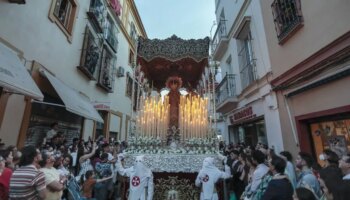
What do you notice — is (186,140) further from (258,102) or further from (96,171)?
(258,102)

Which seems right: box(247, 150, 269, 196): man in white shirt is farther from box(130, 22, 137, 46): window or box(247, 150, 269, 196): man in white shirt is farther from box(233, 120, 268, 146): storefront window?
box(130, 22, 137, 46): window

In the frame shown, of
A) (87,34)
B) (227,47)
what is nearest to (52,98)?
(87,34)

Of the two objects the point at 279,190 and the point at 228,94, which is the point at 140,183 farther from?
the point at 228,94

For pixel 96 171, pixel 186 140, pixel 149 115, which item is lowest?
pixel 96 171

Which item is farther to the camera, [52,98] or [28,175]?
[52,98]

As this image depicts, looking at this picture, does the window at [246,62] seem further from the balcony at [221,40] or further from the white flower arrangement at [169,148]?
the white flower arrangement at [169,148]

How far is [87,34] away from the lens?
8.18 m

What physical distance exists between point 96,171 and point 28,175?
2.27 metres

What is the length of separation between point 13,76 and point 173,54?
3.73m

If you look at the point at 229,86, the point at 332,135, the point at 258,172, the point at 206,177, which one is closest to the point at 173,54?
the point at 206,177

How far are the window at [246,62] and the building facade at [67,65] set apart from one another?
588 centimetres

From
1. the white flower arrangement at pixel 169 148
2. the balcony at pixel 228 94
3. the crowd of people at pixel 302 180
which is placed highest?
the balcony at pixel 228 94

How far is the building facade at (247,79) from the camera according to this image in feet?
20.7

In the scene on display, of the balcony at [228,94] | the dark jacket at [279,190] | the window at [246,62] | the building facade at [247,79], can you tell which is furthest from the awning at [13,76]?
the balcony at [228,94]
